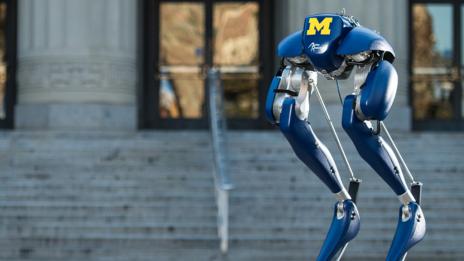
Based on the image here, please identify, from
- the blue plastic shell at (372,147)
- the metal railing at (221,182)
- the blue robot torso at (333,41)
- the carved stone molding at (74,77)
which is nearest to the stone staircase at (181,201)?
the metal railing at (221,182)

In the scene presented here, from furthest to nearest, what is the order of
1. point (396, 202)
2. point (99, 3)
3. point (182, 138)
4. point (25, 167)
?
point (99, 3) < point (182, 138) < point (25, 167) < point (396, 202)

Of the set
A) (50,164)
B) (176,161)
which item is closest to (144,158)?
(176,161)

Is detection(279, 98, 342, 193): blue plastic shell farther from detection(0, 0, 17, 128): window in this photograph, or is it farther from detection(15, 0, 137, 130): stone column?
detection(0, 0, 17, 128): window

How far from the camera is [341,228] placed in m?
6.77

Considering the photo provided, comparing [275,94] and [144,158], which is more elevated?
[275,94]

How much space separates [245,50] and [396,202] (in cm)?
799

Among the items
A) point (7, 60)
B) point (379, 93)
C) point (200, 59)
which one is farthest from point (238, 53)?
point (379, 93)

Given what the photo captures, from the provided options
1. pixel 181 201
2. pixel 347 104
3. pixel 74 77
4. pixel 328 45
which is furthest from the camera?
pixel 74 77

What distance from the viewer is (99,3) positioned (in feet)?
53.9

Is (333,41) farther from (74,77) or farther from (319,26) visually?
(74,77)

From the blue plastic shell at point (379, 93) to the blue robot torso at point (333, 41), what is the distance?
21 centimetres

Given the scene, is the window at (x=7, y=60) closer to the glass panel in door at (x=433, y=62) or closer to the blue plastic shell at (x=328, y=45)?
the glass panel in door at (x=433, y=62)

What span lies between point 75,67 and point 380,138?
34.4ft

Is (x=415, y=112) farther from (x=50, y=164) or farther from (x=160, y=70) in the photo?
(x=50, y=164)
